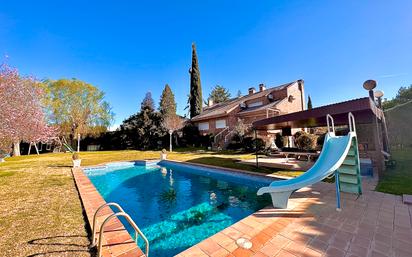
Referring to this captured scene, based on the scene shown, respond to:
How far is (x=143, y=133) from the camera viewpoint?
2983cm

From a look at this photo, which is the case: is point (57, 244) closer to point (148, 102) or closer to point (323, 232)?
point (323, 232)

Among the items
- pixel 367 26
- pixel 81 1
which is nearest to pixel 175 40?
pixel 81 1

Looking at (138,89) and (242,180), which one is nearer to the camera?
(242,180)

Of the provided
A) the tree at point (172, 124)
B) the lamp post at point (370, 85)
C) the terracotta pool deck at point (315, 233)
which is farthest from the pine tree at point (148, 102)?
the lamp post at point (370, 85)

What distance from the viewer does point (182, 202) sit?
7.05 metres

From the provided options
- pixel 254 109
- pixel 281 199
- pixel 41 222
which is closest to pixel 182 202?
pixel 281 199

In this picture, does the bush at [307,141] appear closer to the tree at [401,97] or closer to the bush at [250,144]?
the bush at [250,144]

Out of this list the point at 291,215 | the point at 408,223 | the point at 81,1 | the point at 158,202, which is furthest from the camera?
the point at 81,1

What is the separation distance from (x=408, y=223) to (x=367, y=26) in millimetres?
12961

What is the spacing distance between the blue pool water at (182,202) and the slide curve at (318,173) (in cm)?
129

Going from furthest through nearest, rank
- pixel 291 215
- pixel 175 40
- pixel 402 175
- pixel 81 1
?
pixel 175 40 → pixel 81 1 → pixel 402 175 → pixel 291 215

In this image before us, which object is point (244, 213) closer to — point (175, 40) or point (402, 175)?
point (402, 175)

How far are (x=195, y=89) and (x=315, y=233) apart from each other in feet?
112

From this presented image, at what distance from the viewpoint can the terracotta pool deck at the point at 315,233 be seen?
116 inches
